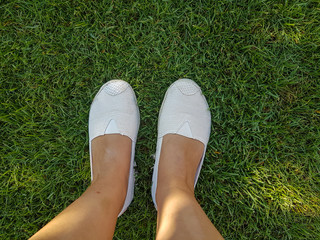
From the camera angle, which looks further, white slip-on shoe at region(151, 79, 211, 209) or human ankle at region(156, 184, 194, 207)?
white slip-on shoe at region(151, 79, 211, 209)

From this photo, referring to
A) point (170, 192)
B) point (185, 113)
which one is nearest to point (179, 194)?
point (170, 192)

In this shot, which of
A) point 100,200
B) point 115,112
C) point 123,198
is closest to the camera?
point 100,200

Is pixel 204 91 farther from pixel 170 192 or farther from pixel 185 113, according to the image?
pixel 170 192

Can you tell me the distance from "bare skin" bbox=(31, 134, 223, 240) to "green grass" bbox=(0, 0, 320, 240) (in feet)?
0.56

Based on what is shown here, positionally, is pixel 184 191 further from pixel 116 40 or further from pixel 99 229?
pixel 116 40

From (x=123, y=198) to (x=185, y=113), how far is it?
68 centimetres

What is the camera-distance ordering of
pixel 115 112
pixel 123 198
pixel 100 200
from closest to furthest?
pixel 100 200
pixel 123 198
pixel 115 112

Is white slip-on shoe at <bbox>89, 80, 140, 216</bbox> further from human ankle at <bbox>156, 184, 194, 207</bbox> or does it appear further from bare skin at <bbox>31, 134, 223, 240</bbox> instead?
Result: human ankle at <bbox>156, 184, 194, 207</bbox>

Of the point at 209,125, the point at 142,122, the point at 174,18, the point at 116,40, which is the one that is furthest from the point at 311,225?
the point at 116,40

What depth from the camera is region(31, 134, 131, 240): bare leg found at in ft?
3.38

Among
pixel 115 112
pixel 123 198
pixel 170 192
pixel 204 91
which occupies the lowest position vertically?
pixel 123 198

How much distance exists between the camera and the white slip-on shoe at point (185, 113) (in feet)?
5.21

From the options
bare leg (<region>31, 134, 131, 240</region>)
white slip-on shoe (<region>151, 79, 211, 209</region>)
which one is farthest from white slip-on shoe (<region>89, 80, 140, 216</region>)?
white slip-on shoe (<region>151, 79, 211, 209</region>)

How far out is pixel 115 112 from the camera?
64.1 inches
